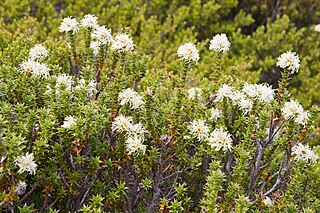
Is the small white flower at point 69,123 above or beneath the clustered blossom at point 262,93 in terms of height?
beneath

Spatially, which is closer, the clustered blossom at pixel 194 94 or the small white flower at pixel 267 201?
the small white flower at pixel 267 201

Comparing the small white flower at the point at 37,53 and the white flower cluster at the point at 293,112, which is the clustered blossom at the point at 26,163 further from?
the white flower cluster at the point at 293,112

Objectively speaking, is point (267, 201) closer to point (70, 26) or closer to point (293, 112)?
point (293, 112)

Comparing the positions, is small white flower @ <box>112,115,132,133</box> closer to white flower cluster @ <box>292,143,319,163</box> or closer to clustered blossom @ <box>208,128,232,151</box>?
clustered blossom @ <box>208,128,232,151</box>

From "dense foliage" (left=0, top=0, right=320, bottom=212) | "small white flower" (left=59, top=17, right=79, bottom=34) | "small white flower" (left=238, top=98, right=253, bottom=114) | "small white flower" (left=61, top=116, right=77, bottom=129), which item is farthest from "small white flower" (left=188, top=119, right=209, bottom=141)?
"small white flower" (left=59, top=17, right=79, bottom=34)

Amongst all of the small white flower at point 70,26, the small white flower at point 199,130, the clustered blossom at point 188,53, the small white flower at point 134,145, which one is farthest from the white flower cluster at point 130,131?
the small white flower at point 70,26

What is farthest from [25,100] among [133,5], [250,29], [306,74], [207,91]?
[250,29]

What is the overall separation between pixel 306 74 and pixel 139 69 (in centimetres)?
273

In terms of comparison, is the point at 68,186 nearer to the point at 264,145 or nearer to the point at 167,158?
the point at 167,158

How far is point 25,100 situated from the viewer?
2.42 meters

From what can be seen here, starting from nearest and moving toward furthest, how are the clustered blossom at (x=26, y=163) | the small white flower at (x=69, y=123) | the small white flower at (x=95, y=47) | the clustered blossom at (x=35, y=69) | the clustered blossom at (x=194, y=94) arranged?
the clustered blossom at (x=26, y=163) → the small white flower at (x=69, y=123) → the clustered blossom at (x=35, y=69) → the small white flower at (x=95, y=47) → the clustered blossom at (x=194, y=94)

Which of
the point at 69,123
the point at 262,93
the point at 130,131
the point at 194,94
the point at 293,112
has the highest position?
the point at 194,94

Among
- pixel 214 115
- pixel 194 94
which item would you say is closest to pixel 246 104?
pixel 214 115

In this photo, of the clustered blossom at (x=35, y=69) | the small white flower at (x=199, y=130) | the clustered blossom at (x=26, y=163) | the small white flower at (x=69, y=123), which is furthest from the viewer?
the clustered blossom at (x=35, y=69)
